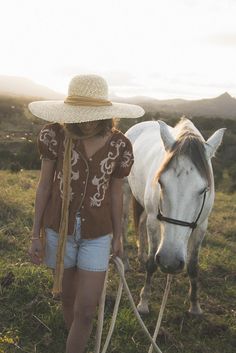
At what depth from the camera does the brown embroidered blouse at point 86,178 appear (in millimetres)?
2465

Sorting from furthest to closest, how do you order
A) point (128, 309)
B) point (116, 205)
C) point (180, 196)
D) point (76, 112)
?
point (128, 309), point (180, 196), point (116, 205), point (76, 112)

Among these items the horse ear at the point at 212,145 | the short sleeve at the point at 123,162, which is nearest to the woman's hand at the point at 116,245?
the short sleeve at the point at 123,162

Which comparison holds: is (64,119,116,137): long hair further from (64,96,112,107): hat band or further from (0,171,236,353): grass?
(0,171,236,353): grass

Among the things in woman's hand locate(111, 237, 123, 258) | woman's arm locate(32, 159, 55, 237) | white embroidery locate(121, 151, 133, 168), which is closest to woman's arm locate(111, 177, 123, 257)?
woman's hand locate(111, 237, 123, 258)

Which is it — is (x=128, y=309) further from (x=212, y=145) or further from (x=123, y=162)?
(x=123, y=162)

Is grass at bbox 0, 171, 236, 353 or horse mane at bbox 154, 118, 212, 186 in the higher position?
horse mane at bbox 154, 118, 212, 186

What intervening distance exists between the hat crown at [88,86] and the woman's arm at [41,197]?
17.8 inches

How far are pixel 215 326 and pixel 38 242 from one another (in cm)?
208

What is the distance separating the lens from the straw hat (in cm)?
237

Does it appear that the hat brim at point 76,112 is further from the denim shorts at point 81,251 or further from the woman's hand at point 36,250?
the woman's hand at point 36,250

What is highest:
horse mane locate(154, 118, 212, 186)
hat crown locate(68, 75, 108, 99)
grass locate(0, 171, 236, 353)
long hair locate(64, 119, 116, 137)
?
hat crown locate(68, 75, 108, 99)

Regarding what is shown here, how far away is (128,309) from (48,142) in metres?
1.95

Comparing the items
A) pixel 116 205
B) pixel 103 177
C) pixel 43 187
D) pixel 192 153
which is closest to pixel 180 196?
pixel 192 153

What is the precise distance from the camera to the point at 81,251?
8.21ft
